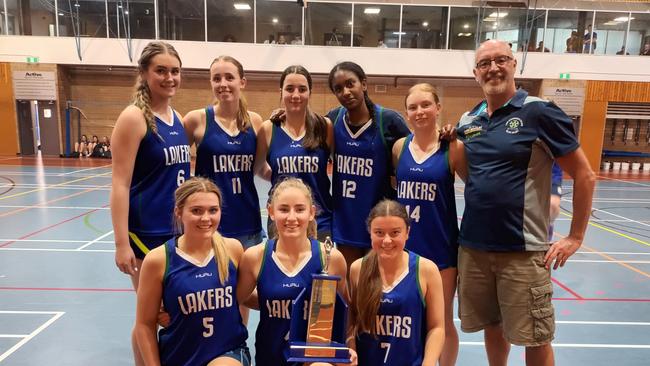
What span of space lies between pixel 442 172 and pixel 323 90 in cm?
1561

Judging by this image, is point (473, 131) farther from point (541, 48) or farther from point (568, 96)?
point (541, 48)

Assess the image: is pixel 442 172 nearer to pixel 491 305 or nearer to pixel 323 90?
pixel 491 305

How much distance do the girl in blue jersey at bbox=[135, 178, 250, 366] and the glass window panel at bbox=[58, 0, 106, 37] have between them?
57.6 ft

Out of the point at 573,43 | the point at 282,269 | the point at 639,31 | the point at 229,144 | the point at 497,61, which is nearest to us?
the point at 282,269

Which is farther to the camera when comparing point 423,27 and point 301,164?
point 423,27

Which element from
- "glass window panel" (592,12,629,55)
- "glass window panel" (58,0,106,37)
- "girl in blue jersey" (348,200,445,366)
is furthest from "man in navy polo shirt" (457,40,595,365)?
"glass window panel" (592,12,629,55)

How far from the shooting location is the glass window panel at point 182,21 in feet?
55.8

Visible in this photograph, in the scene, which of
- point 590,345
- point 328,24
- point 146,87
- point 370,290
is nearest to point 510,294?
point 370,290

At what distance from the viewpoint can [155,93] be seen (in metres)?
2.65

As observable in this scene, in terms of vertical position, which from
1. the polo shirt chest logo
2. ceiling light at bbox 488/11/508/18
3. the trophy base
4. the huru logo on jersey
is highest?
ceiling light at bbox 488/11/508/18

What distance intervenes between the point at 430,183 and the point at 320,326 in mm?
1065

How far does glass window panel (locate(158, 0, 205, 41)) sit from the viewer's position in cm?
1700

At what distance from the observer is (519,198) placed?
98.0 inches

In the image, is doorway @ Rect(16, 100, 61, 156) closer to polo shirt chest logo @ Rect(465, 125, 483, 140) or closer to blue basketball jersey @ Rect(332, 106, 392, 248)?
blue basketball jersey @ Rect(332, 106, 392, 248)
